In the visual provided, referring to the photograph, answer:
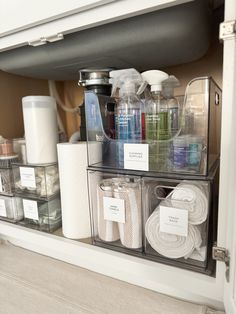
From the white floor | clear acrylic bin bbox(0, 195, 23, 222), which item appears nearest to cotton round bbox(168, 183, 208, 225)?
the white floor

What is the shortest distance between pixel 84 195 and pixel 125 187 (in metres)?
0.15

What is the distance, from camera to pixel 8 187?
806mm

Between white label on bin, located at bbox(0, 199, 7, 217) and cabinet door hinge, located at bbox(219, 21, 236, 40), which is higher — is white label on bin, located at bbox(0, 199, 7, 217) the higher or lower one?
the lower one

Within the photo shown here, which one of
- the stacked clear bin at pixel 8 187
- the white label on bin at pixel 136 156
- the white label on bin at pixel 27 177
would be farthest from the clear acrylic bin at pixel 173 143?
the stacked clear bin at pixel 8 187

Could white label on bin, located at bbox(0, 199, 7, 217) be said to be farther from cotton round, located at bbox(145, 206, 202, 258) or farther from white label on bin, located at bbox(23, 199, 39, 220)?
cotton round, located at bbox(145, 206, 202, 258)

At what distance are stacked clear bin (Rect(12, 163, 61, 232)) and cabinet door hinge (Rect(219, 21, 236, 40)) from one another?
59 cm

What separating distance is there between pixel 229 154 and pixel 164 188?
0.24 m

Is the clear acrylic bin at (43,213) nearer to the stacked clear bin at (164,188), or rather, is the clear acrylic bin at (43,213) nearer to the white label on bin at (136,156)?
the stacked clear bin at (164,188)

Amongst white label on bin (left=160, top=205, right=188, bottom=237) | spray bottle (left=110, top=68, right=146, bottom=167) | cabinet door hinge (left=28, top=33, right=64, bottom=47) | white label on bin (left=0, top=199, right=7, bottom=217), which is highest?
cabinet door hinge (left=28, top=33, right=64, bottom=47)

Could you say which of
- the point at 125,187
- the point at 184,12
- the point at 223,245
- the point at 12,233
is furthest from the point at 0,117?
the point at 223,245

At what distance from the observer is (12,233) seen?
0.76 m

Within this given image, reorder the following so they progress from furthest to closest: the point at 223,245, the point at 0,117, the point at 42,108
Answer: the point at 0,117 < the point at 42,108 < the point at 223,245

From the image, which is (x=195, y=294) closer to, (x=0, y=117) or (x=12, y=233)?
(x=12, y=233)

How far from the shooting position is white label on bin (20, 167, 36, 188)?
736 millimetres
